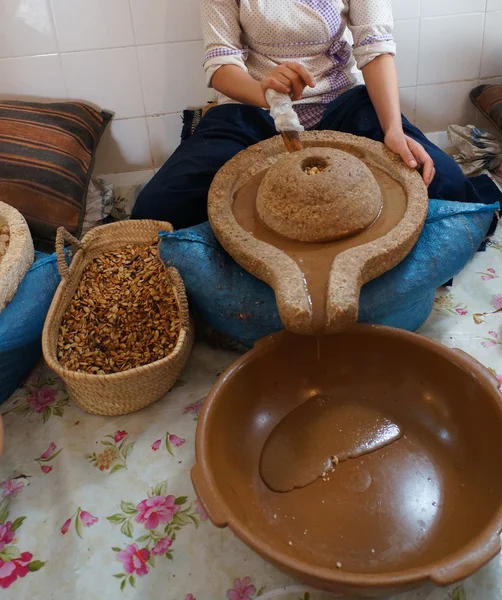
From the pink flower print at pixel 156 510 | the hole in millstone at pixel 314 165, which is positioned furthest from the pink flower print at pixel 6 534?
the hole in millstone at pixel 314 165

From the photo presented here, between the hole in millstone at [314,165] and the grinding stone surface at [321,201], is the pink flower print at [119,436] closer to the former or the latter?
the grinding stone surface at [321,201]

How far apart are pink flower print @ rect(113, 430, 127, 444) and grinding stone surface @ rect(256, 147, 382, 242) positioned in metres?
0.54

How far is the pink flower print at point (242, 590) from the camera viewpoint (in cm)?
90

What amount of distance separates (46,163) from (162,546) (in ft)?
3.50

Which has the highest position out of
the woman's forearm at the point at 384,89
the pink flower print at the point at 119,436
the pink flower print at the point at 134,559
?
the woman's forearm at the point at 384,89

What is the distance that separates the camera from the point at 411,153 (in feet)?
4.01

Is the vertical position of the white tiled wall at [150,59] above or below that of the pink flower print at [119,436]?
above

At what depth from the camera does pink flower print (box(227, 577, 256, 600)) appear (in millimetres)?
898

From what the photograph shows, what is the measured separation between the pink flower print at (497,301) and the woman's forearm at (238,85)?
76 cm

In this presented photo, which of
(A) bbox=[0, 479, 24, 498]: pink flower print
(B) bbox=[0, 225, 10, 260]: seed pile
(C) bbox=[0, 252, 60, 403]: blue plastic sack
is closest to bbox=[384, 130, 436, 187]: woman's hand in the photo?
(C) bbox=[0, 252, 60, 403]: blue plastic sack

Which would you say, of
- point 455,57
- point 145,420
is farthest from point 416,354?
point 455,57

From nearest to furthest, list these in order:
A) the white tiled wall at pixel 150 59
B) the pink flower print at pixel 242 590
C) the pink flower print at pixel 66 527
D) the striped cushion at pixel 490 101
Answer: the pink flower print at pixel 242 590 → the pink flower print at pixel 66 527 → the white tiled wall at pixel 150 59 → the striped cushion at pixel 490 101

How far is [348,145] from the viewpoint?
4.12ft

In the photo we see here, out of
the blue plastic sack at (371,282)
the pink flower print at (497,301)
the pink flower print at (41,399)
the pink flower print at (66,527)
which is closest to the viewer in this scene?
the pink flower print at (66,527)
